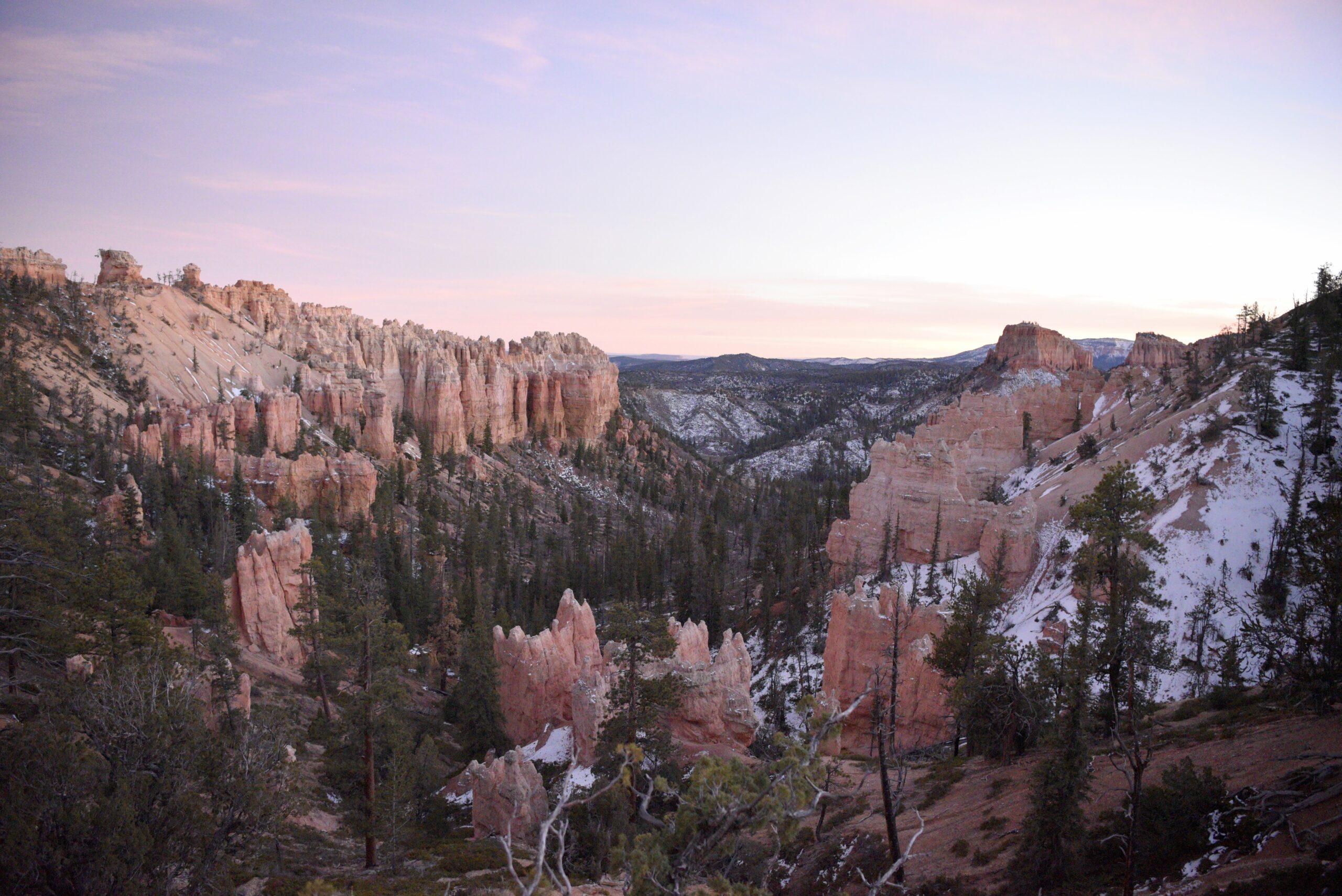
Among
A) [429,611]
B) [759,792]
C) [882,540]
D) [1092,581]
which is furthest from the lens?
[882,540]

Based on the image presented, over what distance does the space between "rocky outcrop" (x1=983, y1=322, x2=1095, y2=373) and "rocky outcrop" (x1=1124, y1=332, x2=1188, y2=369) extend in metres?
19.5

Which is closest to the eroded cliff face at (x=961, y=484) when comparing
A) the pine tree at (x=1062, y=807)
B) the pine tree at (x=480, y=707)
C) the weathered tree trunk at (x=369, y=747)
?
the pine tree at (x=1062, y=807)

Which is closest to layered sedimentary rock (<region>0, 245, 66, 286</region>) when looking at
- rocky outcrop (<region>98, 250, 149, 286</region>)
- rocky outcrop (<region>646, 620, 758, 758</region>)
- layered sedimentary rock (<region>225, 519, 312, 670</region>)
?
rocky outcrop (<region>98, 250, 149, 286</region>)

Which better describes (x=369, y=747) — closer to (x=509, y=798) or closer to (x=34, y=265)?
(x=509, y=798)

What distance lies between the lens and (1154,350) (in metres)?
121

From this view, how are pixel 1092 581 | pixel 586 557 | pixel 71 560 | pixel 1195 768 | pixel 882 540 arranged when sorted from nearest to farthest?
pixel 1195 768 → pixel 1092 581 → pixel 71 560 → pixel 882 540 → pixel 586 557

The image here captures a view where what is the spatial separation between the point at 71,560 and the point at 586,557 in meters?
44.4

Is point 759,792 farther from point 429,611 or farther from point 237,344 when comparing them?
point 237,344

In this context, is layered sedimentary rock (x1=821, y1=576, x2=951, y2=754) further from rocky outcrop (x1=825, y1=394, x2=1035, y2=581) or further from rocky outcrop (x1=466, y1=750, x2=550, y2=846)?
rocky outcrop (x1=466, y1=750, x2=550, y2=846)

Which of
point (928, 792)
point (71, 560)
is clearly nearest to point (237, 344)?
point (71, 560)

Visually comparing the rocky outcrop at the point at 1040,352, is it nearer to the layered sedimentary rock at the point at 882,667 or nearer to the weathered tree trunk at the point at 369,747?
the layered sedimentary rock at the point at 882,667

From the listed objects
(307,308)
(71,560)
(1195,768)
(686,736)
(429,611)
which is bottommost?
(429,611)

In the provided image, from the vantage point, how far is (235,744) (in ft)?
45.5

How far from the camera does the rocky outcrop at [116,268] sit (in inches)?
3292
